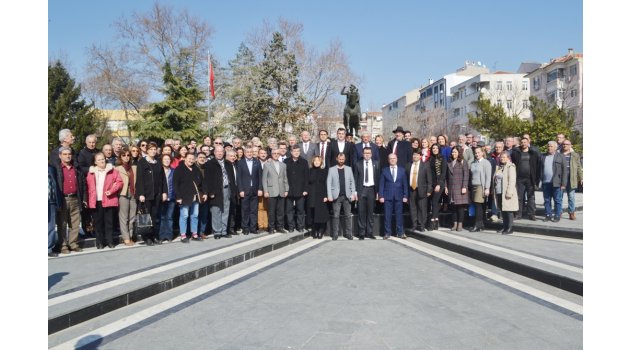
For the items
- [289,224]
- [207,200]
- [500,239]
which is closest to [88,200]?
[207,200]

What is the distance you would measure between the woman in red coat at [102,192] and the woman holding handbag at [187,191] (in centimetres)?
119

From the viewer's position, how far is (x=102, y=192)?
9148 mm

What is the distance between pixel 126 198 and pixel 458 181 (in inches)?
297

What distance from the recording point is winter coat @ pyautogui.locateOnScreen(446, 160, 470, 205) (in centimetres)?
1132

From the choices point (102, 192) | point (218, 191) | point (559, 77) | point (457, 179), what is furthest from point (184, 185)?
point (559, 77)

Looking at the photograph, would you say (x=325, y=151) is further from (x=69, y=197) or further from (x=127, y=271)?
(x=127, y=271)

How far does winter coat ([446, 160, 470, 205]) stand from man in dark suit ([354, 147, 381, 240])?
185 centimetres

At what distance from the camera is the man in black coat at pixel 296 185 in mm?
11484

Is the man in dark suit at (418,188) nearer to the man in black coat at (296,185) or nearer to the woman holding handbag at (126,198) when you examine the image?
the man in black coat at (296,185)

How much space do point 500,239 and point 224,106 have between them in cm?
3269

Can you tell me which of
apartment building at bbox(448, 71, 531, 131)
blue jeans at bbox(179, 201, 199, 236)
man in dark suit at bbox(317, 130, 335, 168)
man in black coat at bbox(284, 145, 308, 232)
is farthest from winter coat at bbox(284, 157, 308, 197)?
apartment building at bbox(448, 71, 531, 131)

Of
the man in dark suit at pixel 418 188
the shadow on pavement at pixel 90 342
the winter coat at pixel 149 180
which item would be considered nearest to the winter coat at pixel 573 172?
the man in dark suit at pixel 418 188

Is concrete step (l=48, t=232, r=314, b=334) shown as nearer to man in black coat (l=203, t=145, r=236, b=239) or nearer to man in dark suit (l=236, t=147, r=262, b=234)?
man in black coat (l=203, t=145, r=236, b=239)
